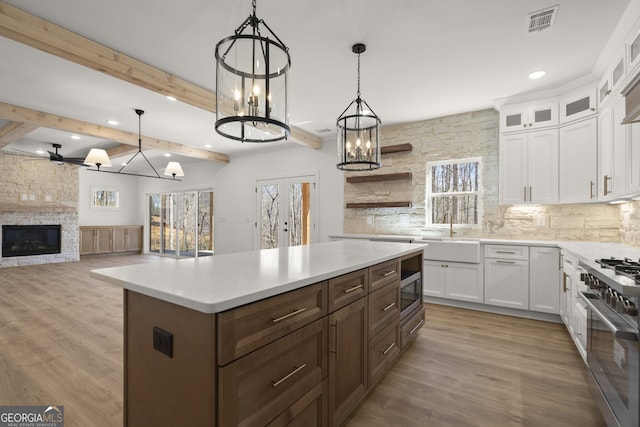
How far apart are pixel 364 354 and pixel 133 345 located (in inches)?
48.4

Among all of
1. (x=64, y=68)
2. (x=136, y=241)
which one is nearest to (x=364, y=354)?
(x=64, y=68)

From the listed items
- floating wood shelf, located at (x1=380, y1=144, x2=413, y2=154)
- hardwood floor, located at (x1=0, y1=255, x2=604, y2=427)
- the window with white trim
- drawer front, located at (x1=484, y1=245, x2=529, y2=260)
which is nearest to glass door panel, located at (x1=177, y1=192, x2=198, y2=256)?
hardwood floor, located at (x1=0, y1=255, x2=604, y2=427)

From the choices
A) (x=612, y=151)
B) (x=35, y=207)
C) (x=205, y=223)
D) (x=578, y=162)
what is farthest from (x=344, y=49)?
(x=35, y=207)

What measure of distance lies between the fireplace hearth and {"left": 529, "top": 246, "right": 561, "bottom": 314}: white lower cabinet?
33.4 feet

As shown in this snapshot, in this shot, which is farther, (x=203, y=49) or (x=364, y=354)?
(x=203, y=49)

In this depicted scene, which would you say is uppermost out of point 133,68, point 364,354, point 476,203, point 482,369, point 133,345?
point 133,68

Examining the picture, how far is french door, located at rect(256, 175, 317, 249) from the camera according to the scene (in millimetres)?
6184

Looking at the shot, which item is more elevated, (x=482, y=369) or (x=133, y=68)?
(x=133, y=68)

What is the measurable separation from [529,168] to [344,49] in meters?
2.76

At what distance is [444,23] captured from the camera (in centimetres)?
246

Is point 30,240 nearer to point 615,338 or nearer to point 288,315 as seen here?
point 288,315

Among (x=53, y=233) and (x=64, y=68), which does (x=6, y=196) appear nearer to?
(x=53, y=233)

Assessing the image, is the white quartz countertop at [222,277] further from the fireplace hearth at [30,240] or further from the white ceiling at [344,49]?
the fireplace hearth at [30,240]

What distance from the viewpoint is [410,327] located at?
2.57 meters
